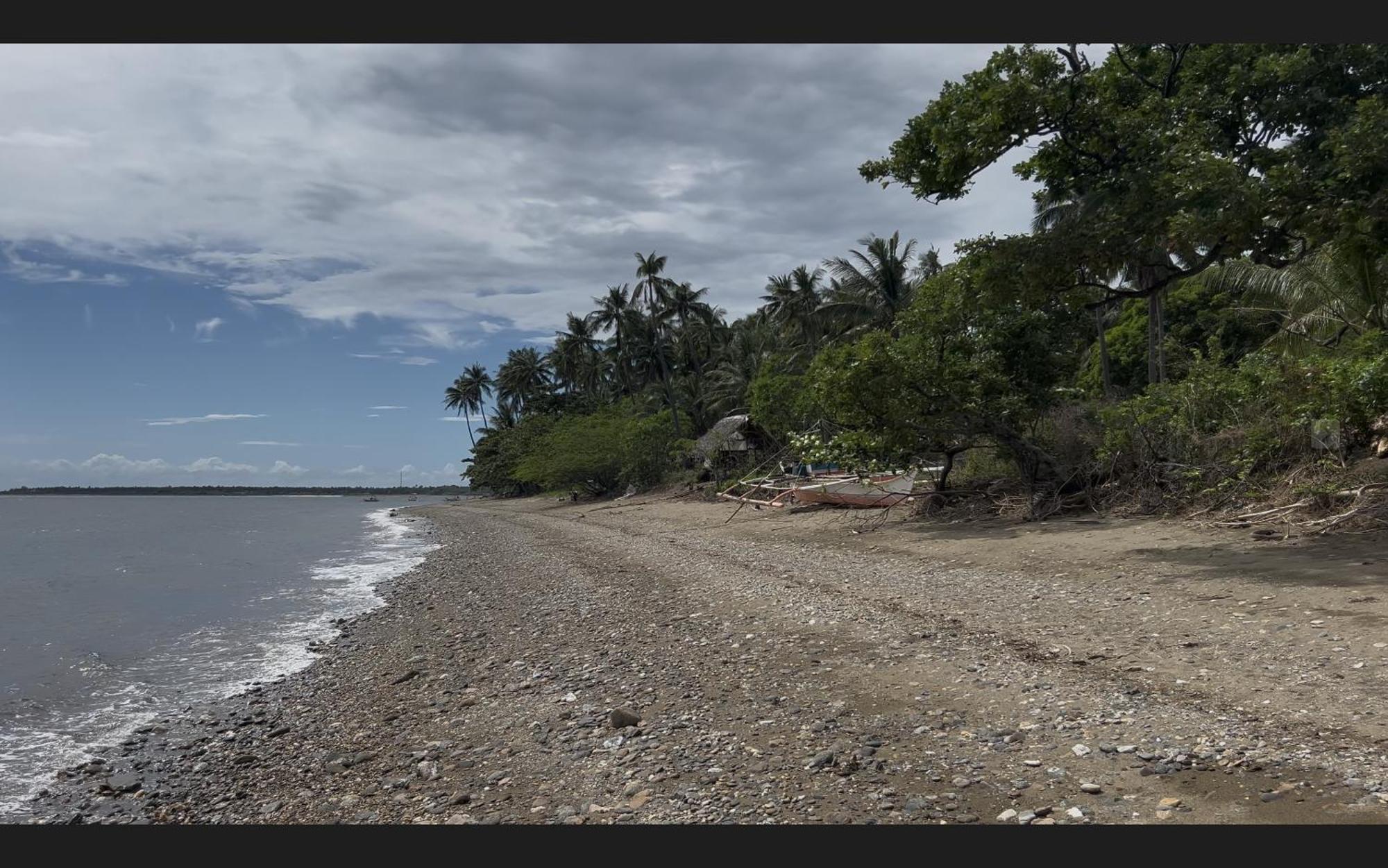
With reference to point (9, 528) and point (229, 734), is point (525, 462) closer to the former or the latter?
point (9, 528)

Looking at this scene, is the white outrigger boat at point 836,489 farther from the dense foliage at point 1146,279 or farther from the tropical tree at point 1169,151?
the tropical tree at point 1169,151

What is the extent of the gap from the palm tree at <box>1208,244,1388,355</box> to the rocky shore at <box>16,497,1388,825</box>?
34.3 feet

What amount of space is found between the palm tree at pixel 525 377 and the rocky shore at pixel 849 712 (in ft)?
225

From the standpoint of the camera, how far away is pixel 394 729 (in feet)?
20.7

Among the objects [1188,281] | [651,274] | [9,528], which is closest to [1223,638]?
[1188,281]

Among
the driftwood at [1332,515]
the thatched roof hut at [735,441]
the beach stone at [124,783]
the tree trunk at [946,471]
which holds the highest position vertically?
the thatched roof hut at [735,441]

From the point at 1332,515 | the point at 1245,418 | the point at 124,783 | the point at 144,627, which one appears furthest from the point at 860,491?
the point at 124,783

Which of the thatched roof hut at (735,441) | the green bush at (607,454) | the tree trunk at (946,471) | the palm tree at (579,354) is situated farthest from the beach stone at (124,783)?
the palm tree at (579,354)

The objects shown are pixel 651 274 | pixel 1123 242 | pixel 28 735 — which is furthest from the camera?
pixel 651 274

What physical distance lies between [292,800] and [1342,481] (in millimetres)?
11725

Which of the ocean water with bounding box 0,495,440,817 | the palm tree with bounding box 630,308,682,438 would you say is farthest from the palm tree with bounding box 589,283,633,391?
the ocean water with bounding box 0,495,440,817

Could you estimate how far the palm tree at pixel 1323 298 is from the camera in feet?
54.4

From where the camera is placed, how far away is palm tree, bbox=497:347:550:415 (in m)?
78.1
